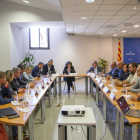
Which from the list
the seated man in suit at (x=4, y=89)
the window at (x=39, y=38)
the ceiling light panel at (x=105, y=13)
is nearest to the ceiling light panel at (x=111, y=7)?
the ceiling light panel at (x=105, y=13)

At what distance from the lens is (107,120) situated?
12.6ft

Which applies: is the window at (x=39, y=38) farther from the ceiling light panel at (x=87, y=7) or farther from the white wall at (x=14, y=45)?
the ceiling light panel at (x=87, y=7)

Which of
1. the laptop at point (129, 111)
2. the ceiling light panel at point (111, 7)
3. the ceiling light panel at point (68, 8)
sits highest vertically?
the ceiling light panel at point (68, 8)

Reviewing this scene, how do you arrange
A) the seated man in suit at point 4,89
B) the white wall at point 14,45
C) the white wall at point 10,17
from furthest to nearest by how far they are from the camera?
the white wall at point 14,45 → the white wall at point 10,17 → the seated man in suit at point 4,89

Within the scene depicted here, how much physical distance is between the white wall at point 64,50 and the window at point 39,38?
230mm

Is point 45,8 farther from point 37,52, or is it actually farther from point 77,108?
point 77,108

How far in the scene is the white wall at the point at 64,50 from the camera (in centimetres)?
956

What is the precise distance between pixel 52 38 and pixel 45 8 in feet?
8.66

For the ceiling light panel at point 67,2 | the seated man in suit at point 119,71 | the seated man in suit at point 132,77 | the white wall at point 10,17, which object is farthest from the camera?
the white wall at point 10,17

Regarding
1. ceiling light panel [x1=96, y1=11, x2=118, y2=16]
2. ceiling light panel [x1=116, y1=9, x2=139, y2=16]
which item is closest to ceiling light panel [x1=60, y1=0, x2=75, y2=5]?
ceiling light panel [x1=96, y1=11, x2=118, y2=16]

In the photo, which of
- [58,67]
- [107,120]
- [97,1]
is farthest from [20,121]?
[58,67]

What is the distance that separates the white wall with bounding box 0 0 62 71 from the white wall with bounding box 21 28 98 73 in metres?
2.28

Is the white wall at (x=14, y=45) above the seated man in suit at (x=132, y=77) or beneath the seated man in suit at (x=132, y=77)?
above

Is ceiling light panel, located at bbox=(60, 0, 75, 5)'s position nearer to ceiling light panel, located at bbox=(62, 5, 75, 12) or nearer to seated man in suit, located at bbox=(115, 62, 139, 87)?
ceiling light panel, located at bbox=(62, 5, 75, 12)
